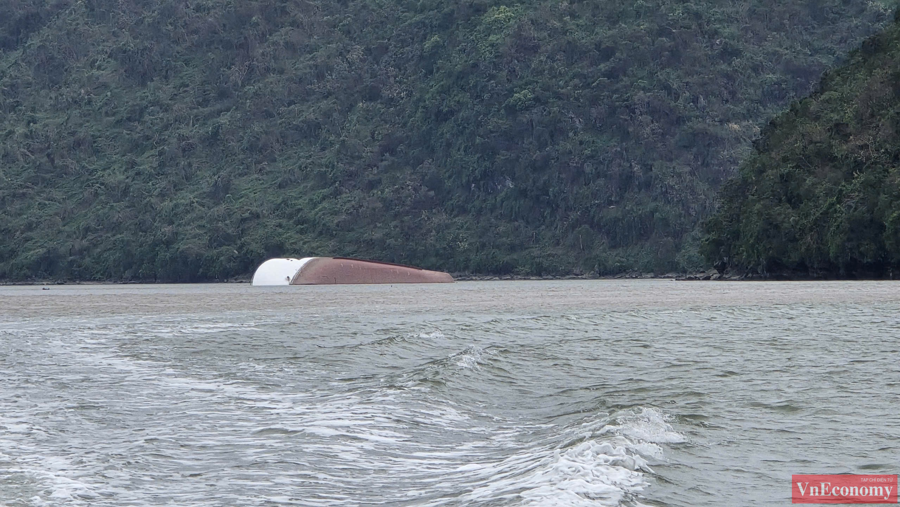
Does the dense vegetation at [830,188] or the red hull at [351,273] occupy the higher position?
the dense vegetation at [830,188]

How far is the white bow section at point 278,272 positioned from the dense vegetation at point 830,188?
32549mm

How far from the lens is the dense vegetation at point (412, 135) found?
123 m

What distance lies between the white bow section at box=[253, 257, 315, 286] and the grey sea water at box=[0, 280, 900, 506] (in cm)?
6882

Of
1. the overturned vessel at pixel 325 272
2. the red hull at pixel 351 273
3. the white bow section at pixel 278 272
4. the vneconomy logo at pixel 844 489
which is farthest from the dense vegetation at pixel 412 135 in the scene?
the vneconomy logo at pixel 844 489

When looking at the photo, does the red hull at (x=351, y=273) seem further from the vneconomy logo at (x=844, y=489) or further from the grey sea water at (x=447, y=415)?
the vneconomy logo at (x=844, y=489)

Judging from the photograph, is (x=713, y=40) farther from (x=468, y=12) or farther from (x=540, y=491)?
(x=540, y=491)

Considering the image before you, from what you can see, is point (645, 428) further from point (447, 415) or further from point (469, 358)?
point (469, 358)

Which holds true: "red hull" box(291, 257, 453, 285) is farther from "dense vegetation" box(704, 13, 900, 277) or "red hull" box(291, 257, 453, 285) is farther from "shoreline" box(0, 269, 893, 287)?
"dense vegetation" box(704, 13, 900, 277)

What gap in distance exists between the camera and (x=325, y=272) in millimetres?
96562

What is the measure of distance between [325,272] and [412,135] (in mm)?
44294

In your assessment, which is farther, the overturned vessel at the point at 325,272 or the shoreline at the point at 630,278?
A: the overturned vessel at the point at 325,272

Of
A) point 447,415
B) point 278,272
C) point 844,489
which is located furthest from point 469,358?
point 278,272

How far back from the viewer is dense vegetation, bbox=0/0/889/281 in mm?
123062

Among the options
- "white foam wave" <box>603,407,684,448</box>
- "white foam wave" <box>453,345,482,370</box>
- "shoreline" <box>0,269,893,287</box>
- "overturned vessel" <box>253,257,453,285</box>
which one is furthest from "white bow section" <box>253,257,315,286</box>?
"white foam wave" <box>603,407,684,448</box>
